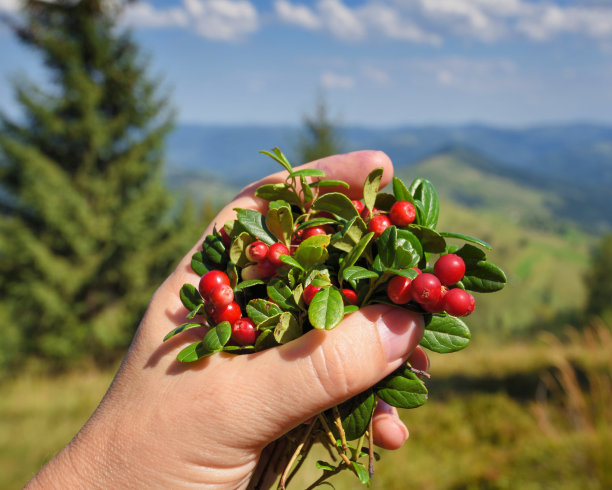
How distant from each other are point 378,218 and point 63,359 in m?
14.9

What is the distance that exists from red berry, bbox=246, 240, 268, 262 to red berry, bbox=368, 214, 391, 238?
477 millimetres

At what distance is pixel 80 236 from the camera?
13102mm

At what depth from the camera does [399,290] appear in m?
1.57

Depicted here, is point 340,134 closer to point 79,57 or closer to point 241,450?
point 79,57

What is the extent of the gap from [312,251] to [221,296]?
1.36ft

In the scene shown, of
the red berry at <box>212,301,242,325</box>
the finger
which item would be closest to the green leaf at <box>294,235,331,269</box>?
the red berry at <box>212,301,242,325</box>

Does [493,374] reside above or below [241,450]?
below

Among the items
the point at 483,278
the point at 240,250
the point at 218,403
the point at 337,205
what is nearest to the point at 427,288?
the point at 483,278

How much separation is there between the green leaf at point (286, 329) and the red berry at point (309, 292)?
0.09 m

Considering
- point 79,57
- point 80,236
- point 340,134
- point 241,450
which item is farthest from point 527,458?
point 340,134

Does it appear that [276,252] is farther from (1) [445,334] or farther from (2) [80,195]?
(2) [80,195]

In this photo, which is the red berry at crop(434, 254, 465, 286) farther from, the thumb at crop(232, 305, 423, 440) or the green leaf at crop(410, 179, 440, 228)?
the green leaf at crop(410, 179, 440, 228)

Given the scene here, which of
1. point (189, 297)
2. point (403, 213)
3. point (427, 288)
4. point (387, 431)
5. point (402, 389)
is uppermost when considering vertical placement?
point (403, 213)

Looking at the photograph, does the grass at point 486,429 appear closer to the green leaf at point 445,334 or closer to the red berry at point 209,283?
the green leaf at point 445,334
